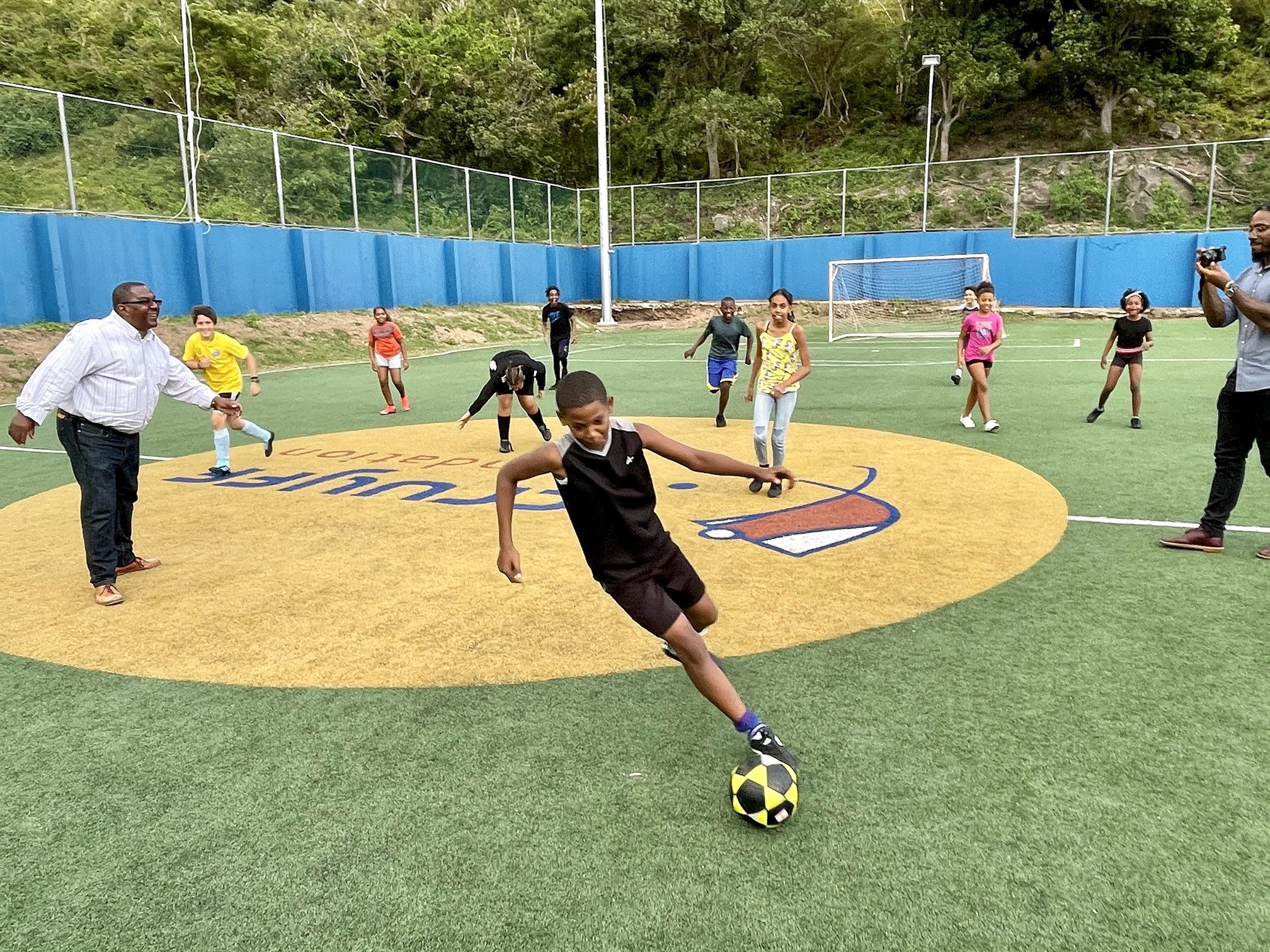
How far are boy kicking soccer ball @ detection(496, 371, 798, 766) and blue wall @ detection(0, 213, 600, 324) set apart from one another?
70.1ft

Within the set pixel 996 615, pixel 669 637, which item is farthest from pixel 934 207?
pixel 669 637

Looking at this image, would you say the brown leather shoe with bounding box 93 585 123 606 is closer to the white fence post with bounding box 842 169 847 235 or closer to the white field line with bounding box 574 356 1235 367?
the white field line with bounding box 574 356 1235 367

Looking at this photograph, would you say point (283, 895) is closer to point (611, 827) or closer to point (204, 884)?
point (204, 884)

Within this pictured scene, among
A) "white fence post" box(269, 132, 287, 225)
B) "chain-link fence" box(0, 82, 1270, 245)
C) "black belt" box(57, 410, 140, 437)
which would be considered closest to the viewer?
"black belt" box(57, 410, 140, 437)

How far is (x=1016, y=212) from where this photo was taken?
3509 cm

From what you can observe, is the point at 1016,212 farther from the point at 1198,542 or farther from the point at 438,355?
the point at 1198,542

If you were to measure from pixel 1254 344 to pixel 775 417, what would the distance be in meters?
3.84

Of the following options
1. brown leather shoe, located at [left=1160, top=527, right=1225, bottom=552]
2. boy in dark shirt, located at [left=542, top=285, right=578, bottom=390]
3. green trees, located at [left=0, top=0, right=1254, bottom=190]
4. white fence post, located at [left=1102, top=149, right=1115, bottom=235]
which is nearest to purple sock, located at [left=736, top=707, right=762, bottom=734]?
brown leather shoe, located at [left=1160, top=527, right=1225, bottom=552]

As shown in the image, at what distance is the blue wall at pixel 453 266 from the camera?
2109cm

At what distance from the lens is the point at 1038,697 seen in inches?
171

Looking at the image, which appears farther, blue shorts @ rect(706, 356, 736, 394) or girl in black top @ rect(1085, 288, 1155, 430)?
blue shorts @ rect(706, 356, 736, 394)

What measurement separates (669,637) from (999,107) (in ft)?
178

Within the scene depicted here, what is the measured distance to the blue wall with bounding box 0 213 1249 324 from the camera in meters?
21.1

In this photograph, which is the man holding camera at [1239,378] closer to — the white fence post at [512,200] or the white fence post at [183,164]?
the white fence post at [183,164]
